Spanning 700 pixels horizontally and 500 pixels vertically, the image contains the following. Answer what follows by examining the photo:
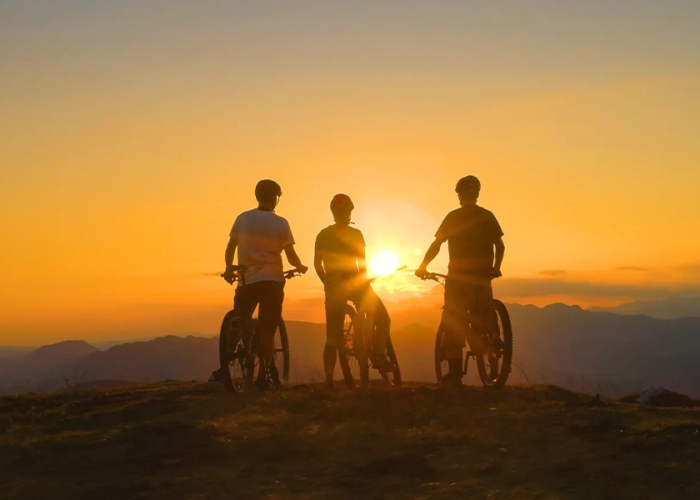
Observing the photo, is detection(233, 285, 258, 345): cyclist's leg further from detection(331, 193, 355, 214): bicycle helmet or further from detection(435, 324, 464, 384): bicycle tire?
detection(435, 324, 464, 384): bicycle tire

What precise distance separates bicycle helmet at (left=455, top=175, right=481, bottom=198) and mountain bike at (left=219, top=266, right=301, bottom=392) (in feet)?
8.84

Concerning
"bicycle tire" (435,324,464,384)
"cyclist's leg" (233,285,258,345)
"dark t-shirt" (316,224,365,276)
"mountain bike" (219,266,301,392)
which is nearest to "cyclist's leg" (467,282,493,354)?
"bicycle tire" (435,324,464,384)

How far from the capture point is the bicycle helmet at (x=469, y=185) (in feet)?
35.1

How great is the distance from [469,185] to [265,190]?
2.92 metres

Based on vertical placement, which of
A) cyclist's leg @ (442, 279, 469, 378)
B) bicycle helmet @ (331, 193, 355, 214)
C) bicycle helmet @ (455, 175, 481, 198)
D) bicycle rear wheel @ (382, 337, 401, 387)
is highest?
bicycle helmet @ (455, 175, 481, 198)

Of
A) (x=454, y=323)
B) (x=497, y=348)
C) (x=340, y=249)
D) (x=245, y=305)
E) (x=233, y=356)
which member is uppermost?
(x=340, y=249)

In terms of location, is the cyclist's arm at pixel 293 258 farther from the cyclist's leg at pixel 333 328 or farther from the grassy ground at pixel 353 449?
the grassy ground at pixel 353 449

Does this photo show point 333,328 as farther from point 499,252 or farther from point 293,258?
point 499,252

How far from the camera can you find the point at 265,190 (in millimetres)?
10688

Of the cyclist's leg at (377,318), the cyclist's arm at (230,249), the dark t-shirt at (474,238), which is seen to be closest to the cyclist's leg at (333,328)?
the cyclist's leg at (377,318)

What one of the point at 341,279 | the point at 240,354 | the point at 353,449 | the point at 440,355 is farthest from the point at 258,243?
the point at 353,449

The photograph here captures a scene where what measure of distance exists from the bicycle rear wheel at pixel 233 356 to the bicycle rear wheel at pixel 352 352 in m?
1.32

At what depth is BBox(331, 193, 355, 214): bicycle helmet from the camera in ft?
34.8

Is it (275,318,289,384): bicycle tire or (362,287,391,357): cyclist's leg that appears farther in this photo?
(275,318,289,384): bicycle tire
